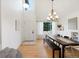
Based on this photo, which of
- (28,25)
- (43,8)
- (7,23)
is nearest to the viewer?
(7,23)

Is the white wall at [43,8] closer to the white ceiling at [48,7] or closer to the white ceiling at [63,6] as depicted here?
the white ceiling at [48,7]

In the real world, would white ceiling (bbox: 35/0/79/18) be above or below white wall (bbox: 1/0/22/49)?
above

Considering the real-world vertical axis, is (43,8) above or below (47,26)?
above

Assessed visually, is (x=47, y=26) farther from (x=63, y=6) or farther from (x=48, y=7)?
(x=63, y=6)

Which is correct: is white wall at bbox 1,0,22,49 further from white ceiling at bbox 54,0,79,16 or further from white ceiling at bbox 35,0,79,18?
white ceiling at bbox 35,0,79,18

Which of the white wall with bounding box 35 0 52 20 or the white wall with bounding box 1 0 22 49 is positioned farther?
the white wall with bounding box 35 0 52 20

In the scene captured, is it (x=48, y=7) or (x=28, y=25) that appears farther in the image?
(x=48, y=7)

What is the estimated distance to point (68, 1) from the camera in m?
13.4

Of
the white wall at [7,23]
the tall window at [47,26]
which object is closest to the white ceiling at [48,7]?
the tall window at [47,26]

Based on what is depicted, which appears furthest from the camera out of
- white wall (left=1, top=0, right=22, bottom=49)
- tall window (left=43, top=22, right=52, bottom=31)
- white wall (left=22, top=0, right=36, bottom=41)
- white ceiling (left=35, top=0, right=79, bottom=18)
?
tall window (left=43, top=22, right=52, bottom=31)

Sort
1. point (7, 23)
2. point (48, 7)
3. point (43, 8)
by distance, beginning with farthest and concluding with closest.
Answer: point (43, 8) < point (48, 7) < point (7, 23)

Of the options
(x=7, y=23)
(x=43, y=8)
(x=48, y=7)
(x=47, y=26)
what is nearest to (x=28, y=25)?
(x=43, y=8)

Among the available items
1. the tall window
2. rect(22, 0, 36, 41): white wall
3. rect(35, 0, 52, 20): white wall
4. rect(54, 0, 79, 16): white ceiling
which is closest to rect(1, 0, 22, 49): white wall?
rect(22, 0, 36, 41): white wall

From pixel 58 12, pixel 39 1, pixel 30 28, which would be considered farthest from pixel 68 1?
pixel 30 28
